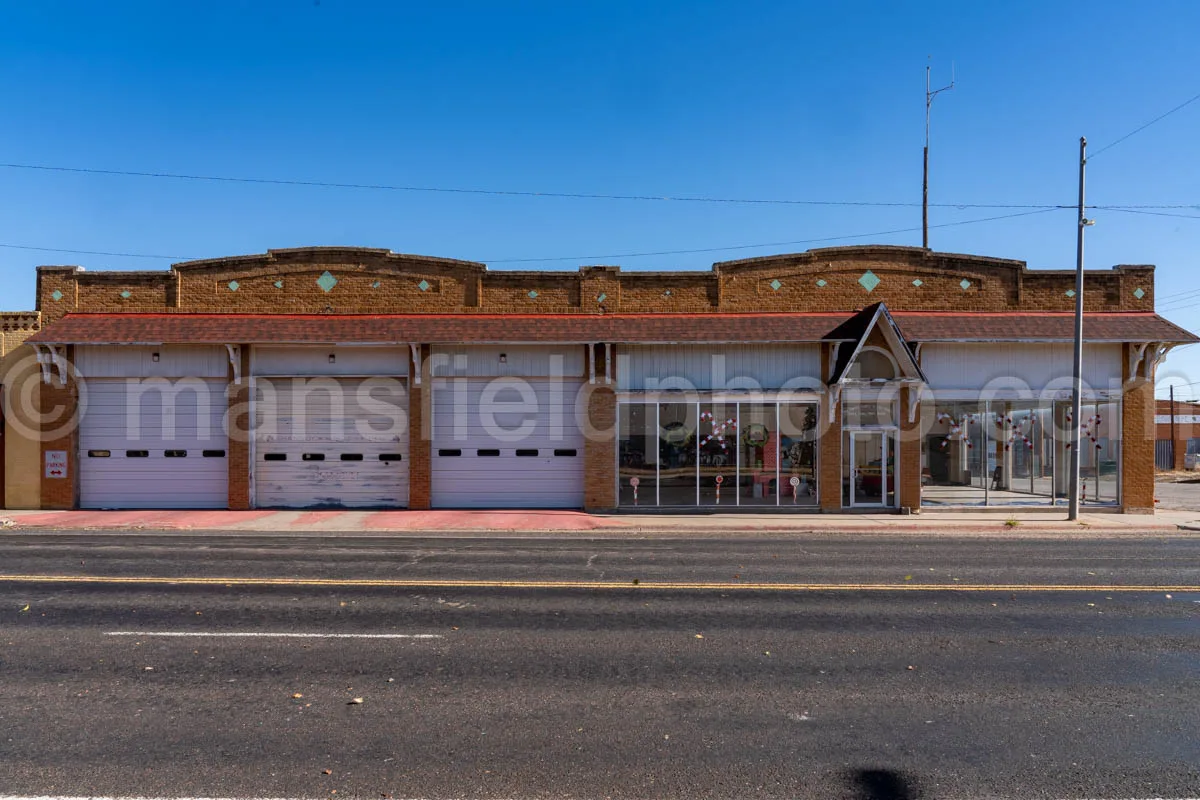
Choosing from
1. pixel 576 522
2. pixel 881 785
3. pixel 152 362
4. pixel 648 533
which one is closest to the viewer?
pixel 881 785

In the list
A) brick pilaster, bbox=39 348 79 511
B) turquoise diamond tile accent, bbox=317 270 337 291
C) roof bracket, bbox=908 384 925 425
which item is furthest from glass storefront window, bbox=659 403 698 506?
brick pilaster, bbox=39 348 79 511

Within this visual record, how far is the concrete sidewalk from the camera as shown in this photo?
17.5 m

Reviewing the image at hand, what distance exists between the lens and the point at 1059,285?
831 inches

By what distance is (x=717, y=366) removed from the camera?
66.8 ft

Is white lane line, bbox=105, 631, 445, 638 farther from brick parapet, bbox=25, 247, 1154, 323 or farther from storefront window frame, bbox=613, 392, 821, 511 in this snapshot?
brick parapet, bbox=25, 247, 1154, 323

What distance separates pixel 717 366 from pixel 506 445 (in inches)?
246

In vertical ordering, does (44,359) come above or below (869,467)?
above

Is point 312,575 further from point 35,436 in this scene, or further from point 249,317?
point 35,436

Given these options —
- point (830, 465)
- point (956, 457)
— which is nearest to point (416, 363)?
point (830, 465)

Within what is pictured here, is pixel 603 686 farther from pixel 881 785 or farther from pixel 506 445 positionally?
pixel 506 445

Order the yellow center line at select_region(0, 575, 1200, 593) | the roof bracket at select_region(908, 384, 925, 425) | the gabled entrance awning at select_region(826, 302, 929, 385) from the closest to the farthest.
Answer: the yellow center line at select_region(0, 575, 1200, 593), the gabled entrance awning at select_region(826, 302, 929, 385), the roof bracket at select_region(908, 384, 925, 425)

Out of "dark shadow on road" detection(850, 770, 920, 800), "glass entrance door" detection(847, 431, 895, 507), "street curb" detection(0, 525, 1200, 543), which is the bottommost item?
"street curb" detection(0, 525, 1200, 543)

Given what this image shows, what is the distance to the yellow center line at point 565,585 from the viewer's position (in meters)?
10.4

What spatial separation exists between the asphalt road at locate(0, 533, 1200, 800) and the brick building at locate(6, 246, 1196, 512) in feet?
29.0
